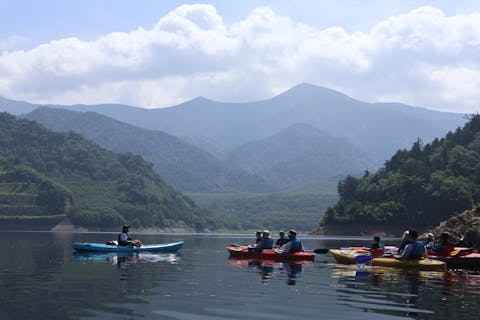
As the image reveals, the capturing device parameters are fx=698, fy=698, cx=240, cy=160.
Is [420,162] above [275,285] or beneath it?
above

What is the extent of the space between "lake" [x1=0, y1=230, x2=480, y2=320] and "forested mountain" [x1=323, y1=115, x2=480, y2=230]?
452 feet

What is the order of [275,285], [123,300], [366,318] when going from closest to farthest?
[366,318]
[123,300]
[275,285]

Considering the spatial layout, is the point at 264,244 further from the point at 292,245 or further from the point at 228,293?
the point at 228,293

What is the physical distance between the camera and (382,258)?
4469 centimetres

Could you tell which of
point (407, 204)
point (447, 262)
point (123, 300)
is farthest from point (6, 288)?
point (407, 204)

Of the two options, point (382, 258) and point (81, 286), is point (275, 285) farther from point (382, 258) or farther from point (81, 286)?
point (382, 258)

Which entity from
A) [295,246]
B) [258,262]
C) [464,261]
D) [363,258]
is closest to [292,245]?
[295,246]

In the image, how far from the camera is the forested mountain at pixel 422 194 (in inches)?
6860

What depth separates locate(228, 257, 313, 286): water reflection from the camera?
37125 millimetres

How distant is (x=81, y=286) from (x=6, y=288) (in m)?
3.15

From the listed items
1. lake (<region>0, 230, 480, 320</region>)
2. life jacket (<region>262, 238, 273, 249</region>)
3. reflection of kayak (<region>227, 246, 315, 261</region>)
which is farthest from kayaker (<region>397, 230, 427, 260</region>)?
life jacket (<region>262, 238, 273, 249</region>)

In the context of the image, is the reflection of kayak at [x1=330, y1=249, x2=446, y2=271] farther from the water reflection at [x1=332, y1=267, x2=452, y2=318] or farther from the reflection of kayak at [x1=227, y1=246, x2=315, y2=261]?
the reflection of kayak at [x1=227, y1=246, x2=315, y2=261]

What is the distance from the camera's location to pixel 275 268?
45.2m

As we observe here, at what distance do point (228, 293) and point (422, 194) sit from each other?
528ft
